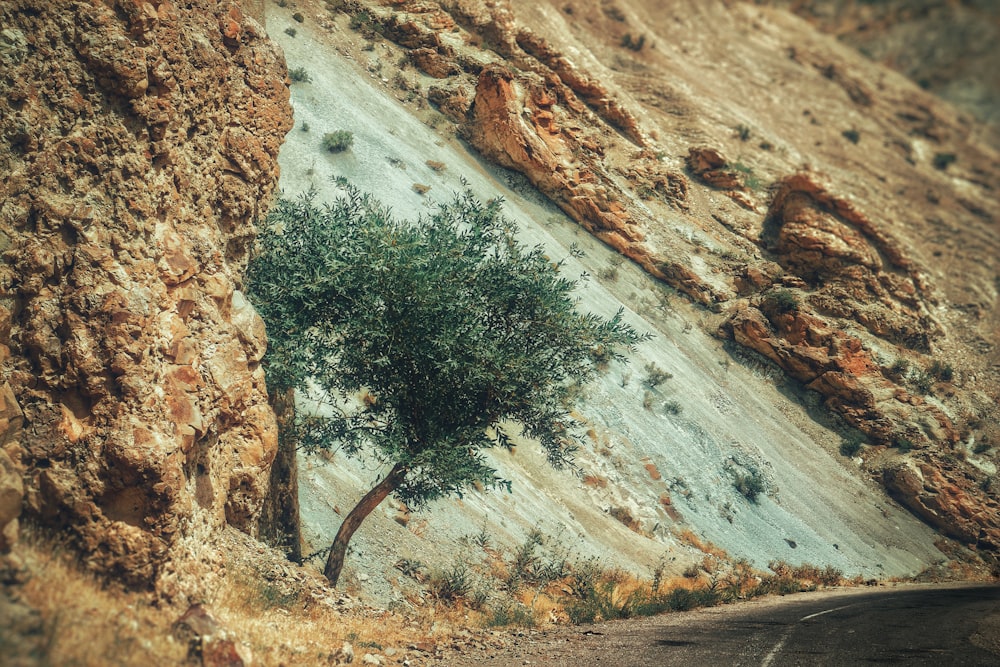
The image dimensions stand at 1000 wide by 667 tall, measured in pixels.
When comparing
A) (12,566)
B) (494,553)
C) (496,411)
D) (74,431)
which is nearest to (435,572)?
(494,553)

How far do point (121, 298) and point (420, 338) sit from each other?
177 inches

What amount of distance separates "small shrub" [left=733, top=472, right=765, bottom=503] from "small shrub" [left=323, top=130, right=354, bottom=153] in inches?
805

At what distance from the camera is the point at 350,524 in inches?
474

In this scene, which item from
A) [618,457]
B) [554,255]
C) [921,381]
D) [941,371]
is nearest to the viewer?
[618,457]

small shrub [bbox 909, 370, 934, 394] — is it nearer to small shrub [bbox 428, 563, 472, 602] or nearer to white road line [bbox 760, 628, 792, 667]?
white road line [bbox 760, 628, 792, 667]

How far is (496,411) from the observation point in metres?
11.6

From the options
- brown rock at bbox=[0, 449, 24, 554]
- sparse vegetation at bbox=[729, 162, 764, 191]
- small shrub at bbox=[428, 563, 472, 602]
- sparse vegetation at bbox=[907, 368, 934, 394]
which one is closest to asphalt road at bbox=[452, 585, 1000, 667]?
Answer: small shrub at bbox=[428, 563, 472, 602]

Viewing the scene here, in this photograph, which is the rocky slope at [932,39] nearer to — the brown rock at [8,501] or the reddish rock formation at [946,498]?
the reddish rock formation at [946,498]

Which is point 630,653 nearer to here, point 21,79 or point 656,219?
point 21,79

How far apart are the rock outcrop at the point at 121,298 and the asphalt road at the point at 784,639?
4886 millimetres

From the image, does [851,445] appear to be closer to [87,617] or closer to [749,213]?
[749,213]

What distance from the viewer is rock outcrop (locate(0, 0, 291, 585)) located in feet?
24.7

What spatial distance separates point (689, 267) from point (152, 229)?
101 ft

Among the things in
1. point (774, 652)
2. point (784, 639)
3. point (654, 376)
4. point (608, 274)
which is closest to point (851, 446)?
point (654, 376)
